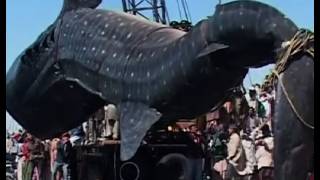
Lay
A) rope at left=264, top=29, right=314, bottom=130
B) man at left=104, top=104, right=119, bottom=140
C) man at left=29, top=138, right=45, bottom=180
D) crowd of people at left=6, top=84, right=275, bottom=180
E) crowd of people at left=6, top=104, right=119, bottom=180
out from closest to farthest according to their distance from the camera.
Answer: rope at left=264, top=29, right=314, bottom=130
man at left=104, top=104, right=119, bottom=140
crowd of people at left=6, top=104, right=119, bottom=180
crowd of people at left=6, top=84, right=275, bottom=180
man at left=29, top=138, right=45, bottom=180

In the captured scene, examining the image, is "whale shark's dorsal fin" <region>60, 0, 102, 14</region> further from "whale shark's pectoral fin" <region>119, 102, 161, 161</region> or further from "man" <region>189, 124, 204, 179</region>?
"man" <region>189, 124, 204, 179</region>

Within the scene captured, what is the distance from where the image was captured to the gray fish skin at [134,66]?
4.33 meters

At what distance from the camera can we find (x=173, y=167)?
19.7 feet

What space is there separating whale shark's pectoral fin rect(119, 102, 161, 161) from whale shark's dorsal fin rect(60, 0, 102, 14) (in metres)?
1.13

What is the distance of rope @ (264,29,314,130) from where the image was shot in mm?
3642

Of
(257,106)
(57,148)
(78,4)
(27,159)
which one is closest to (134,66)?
(78,4)

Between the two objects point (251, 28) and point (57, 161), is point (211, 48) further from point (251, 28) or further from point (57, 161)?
point (57, 161)

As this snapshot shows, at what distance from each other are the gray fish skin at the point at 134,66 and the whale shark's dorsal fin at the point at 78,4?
48 millimetres

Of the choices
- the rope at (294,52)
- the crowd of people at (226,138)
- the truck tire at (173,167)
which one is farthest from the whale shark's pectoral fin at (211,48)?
the crowd of people at (226,138)

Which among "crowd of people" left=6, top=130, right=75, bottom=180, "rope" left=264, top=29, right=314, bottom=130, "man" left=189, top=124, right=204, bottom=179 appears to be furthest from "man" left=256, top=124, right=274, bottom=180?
"rope" left=264, top=29, right=314, bottom=130

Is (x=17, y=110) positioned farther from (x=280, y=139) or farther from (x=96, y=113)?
(x=280, y=139)

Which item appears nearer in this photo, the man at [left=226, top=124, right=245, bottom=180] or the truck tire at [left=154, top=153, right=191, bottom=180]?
the truck tire at [left=154, top=153, right=191, bottom=180]

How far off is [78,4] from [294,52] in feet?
8.93

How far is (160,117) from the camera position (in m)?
5.10
